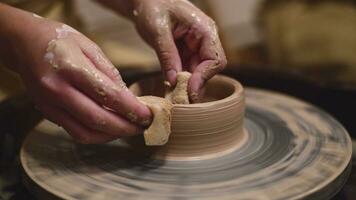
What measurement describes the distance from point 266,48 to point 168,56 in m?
1.73

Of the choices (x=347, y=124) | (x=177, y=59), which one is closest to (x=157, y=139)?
(x=177, y=59)

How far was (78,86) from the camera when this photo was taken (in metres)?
0.95

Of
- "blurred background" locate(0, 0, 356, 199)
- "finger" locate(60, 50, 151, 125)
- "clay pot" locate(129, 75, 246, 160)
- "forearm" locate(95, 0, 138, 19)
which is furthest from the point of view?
"blurred background" locate(0, 0, 356, 199)

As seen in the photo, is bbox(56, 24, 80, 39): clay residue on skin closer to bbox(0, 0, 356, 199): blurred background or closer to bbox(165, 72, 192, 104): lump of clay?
bbox(165, 72, 192, 104): lump of clay

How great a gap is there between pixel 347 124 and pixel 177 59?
21.8 inches

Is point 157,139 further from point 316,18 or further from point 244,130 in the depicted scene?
point 316,18

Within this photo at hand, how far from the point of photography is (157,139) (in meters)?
0.99

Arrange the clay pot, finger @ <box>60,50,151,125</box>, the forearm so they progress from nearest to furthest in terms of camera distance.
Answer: finger @ <box>60,50,151,125</box>
the clay pot
the forearm

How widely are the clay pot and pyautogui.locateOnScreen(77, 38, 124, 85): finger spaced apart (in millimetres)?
148

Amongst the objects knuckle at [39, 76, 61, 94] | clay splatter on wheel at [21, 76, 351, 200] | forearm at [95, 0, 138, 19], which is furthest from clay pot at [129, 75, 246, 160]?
forearm at [95, 0, 138, 19]

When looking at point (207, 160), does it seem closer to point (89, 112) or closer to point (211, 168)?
point (211, 168)

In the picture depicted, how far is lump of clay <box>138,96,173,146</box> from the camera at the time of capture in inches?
38.2

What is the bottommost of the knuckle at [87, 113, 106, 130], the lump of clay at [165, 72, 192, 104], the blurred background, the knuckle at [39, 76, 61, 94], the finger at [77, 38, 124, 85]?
the blurred background

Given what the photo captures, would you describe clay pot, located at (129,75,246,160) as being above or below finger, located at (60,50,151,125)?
below
